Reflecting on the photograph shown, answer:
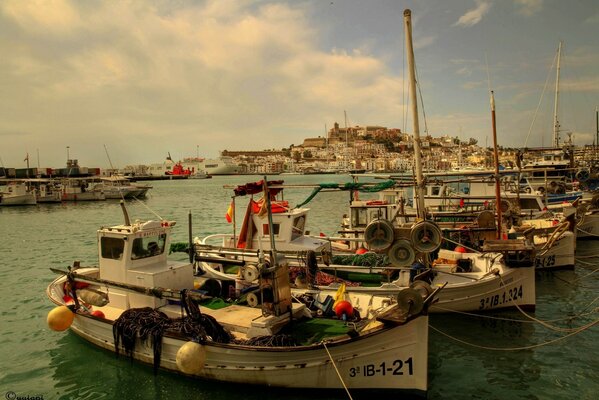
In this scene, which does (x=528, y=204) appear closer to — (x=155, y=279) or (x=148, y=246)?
(x=148, y=246)

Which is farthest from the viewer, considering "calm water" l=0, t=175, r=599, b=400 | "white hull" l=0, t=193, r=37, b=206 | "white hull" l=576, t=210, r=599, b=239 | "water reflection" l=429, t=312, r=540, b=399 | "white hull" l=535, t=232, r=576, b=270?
"white hull" l=0, t=193, r=37, b=206

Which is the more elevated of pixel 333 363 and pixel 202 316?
pixel 202 316

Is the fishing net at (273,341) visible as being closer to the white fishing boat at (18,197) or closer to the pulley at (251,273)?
the pulley at (251,273)

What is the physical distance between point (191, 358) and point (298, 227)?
8.96 m

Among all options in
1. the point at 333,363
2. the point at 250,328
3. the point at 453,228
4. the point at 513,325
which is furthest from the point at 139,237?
the point at 453,228

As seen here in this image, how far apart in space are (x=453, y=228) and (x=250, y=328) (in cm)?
1240

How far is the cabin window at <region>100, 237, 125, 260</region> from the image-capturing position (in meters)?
11.5

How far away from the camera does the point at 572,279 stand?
18484mm

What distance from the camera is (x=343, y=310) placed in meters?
10.5

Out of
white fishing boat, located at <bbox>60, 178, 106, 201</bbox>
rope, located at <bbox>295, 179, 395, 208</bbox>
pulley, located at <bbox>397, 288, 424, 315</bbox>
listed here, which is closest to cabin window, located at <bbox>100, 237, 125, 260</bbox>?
rope, located at <bbox>295, 179, 395, 208</bbox>

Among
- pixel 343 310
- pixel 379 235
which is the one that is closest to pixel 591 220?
pixel 379 235

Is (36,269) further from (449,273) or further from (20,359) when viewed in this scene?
(449,273)

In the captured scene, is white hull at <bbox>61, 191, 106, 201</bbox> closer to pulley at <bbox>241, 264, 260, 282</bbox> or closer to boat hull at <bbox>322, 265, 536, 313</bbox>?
boat hull at <bbox>322, 265, 536, 313</bbox>

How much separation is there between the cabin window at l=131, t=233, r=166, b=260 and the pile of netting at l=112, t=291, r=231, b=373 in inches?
63.7
